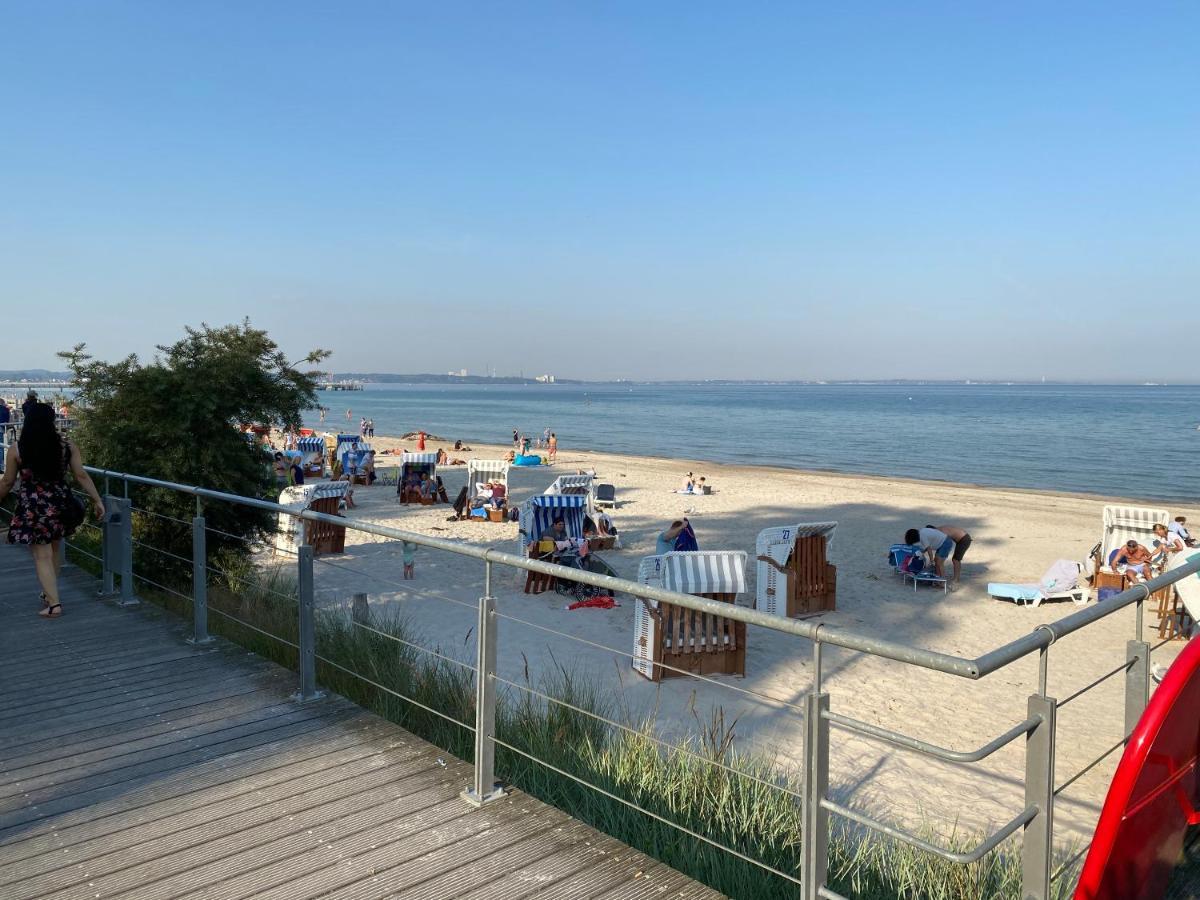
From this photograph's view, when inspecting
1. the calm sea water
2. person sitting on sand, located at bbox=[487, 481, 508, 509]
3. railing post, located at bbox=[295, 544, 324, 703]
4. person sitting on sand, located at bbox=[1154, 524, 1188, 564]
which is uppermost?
railing post, located at bbox=[295, 544, 324, 703]

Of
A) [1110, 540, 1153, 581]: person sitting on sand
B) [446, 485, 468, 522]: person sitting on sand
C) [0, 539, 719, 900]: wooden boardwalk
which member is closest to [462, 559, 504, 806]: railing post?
[0, 539, 719, 900]: wooden boardwalk

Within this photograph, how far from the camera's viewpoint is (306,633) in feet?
13.6

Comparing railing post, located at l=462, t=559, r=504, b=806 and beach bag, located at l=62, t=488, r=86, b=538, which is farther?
beach bag, located at l=62, t=488, r=86, b=538

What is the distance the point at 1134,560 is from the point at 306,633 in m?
10.8

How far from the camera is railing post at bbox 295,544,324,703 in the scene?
13.5 feet

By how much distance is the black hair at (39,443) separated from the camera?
217 inches

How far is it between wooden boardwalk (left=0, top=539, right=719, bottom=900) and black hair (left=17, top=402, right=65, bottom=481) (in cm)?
156

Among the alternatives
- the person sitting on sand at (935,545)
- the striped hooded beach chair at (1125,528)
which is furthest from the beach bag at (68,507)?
the striped hooded beach chair at (1125,528)

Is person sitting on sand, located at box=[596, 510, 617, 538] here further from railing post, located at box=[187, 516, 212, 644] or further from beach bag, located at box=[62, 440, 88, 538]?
railing post, located at box=[187, 516, 212, 644]

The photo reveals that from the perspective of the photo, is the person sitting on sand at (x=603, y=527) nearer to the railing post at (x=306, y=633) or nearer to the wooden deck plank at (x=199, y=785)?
the railing post at (x=306, y=633)

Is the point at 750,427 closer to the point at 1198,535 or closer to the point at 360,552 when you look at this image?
the point at 1198,535

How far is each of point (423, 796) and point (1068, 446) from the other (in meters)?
49.0

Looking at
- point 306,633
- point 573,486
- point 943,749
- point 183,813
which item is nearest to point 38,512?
point 306,633

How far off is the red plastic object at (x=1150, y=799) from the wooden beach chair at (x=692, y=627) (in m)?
4.91
